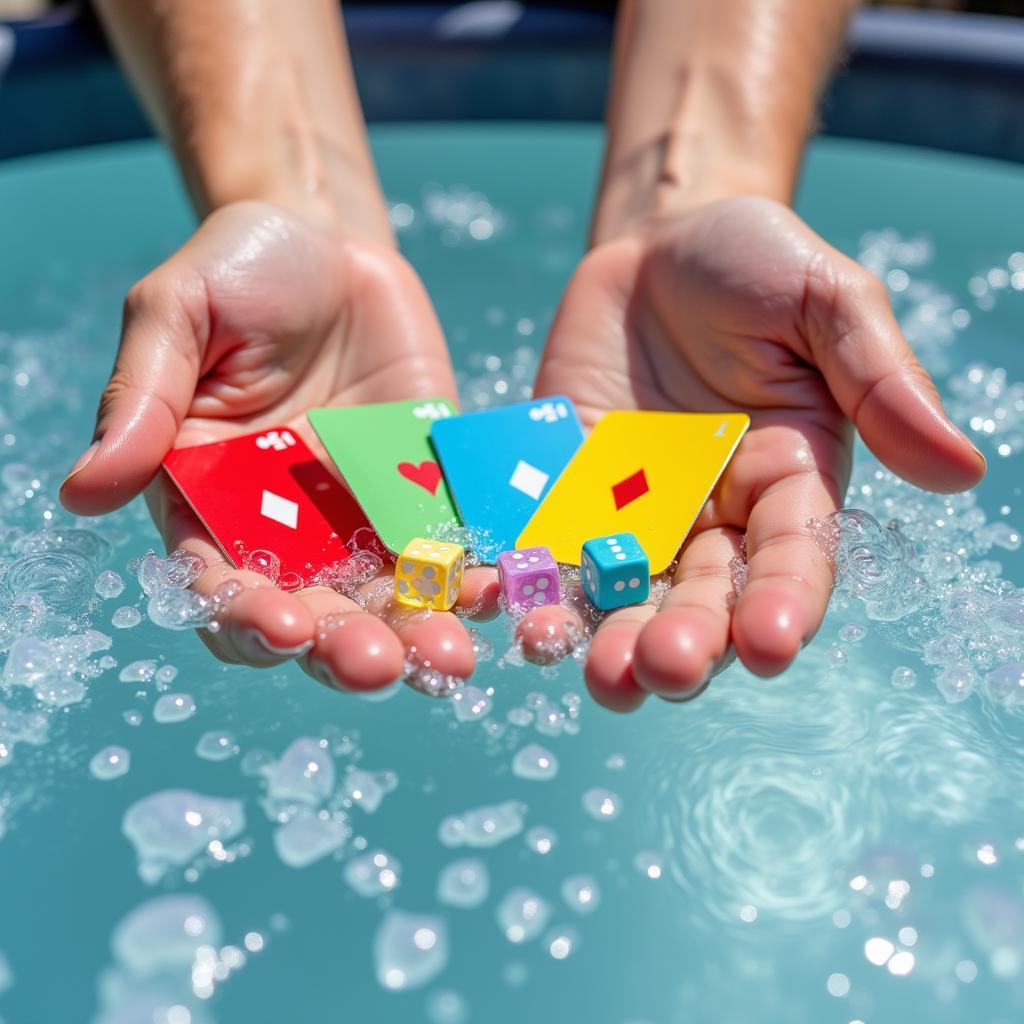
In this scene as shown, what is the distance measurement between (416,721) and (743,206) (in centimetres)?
83

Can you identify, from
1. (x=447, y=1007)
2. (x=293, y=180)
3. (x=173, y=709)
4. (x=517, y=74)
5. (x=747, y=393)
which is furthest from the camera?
(x=517, y=74)

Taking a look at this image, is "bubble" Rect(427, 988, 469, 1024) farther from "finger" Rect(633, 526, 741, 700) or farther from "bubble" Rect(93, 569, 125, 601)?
"bubble" Rect(93, 569, 125, 601)

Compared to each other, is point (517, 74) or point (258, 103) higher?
point (258, 103)

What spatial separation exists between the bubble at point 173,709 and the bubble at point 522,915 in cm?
43

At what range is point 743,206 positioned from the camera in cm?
157

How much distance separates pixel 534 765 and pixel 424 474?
441 millimetres

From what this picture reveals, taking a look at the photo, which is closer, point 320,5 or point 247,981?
point 247,981

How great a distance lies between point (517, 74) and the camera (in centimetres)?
281

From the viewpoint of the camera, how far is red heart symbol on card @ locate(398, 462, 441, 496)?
4.90ft

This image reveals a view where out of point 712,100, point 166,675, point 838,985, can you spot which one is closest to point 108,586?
point 166,675

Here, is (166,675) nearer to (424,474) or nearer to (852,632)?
(424,474)

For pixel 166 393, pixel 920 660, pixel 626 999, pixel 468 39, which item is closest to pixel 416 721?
pixel 626 999

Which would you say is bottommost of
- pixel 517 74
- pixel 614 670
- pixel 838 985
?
pixel 838 985

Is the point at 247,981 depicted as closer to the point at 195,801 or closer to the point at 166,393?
the point at 195,801
